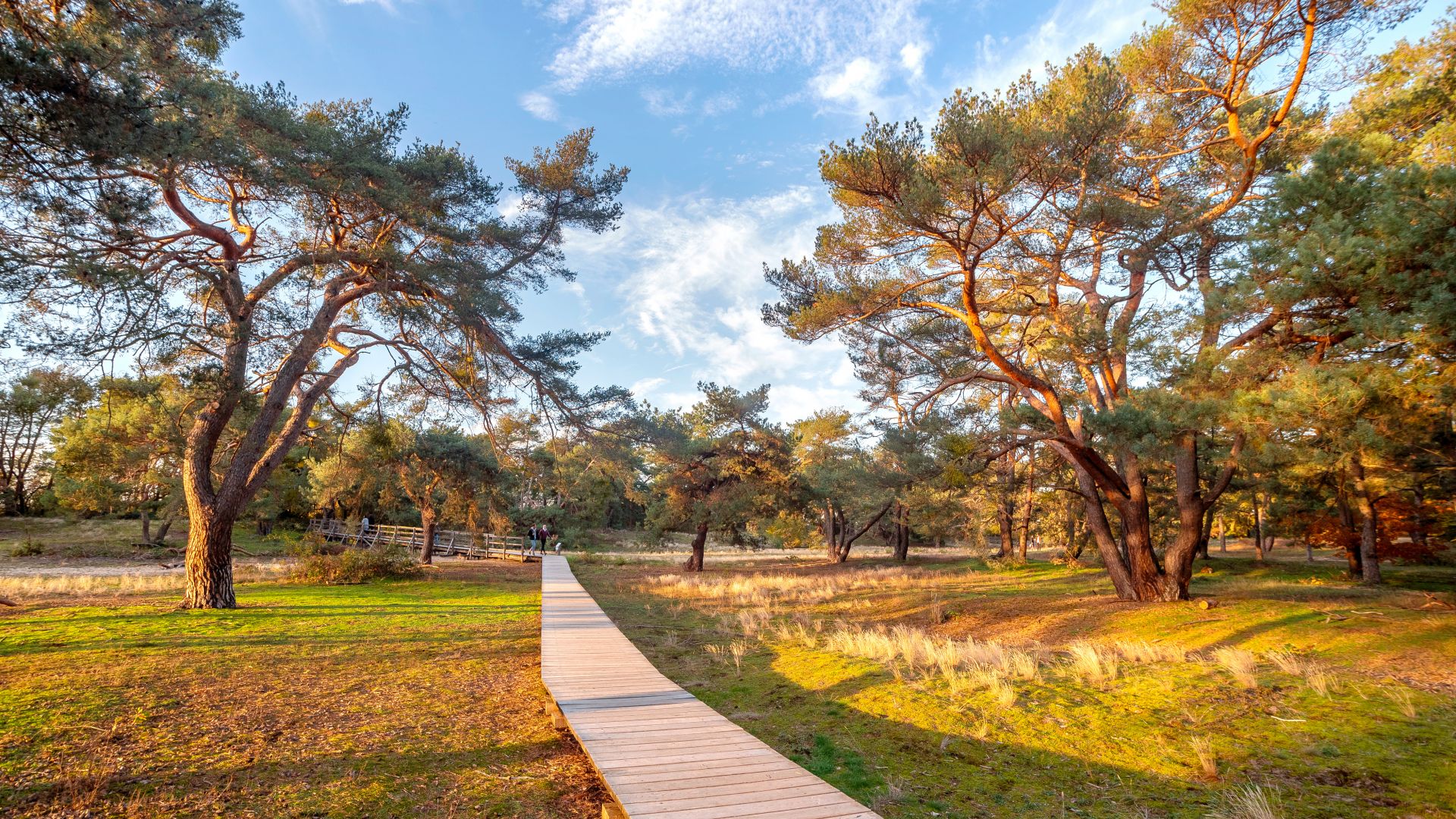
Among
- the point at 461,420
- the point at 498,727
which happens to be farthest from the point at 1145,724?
the point at 461,420

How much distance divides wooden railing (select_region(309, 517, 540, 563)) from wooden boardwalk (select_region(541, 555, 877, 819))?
81.1 feet

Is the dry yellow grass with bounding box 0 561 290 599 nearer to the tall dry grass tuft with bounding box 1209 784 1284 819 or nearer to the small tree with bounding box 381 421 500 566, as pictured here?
the small tree with bounding box 381 421 500 566

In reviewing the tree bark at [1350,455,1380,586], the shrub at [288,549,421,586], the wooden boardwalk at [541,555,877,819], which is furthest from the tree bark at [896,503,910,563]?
the wooden boardwalk at [541,555,877,819]

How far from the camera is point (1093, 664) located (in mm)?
7734

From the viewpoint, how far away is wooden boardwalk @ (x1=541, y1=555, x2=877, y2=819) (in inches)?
159

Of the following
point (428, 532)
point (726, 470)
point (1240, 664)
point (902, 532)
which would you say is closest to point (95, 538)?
point (428, 532)

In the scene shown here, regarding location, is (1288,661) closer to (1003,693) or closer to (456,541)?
(1003,693)

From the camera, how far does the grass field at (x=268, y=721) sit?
4.44 metres

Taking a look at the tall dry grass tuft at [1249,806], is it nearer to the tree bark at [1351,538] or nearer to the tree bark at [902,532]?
the tree bark at [1351,538]

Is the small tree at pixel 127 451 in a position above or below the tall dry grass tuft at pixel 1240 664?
above

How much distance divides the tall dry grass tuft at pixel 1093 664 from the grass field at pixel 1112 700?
0.04 meters

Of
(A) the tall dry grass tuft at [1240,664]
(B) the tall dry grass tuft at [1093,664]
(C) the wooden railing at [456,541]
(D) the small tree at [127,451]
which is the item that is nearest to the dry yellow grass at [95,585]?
(D) the small tree at [127,451]

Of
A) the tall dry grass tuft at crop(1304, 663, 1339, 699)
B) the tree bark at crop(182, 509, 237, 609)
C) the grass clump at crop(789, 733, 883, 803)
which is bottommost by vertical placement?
the grass clump at crop(789, 733, 883, 803)

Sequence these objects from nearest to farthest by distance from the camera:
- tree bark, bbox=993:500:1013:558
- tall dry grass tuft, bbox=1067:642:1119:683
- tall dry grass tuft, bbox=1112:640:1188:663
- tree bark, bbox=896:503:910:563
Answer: tall dry grass tuft, bbox=1067:642:1119:683 → tall dry grass tuft, bbox=1112:640:1188:663 → tree bark, bbox=993:500:1013:558 → tree bark, bbox=896:503:910:563
